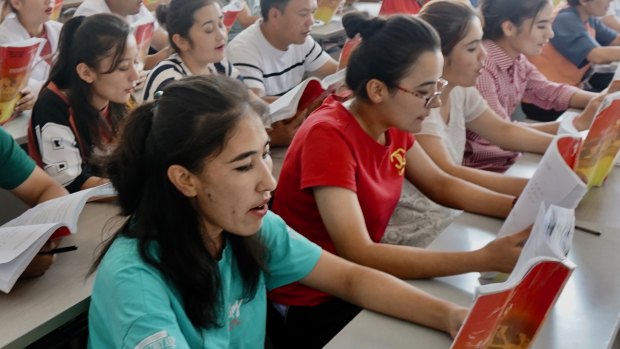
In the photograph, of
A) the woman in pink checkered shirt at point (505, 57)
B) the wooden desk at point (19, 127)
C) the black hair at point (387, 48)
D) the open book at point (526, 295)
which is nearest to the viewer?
the open book at point (526, 295)

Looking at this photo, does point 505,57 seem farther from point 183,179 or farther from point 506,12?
point 183,179

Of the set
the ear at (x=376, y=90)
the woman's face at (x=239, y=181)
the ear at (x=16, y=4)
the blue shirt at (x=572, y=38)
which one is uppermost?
the woman's face at (x=239, y=181)

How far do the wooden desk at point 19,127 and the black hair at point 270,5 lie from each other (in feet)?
3.53

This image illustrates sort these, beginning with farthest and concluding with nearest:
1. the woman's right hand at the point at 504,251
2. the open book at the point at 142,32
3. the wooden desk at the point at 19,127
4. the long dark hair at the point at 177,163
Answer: the open book at the point at 142,32 → the wooden desk at the point at 19,127 → the woman's right hand at the point at 504,251 → the long dark hair at the point at 177,163

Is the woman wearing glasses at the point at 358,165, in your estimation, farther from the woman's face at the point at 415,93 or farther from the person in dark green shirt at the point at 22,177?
the person in dark green shirt at the point at 22,177

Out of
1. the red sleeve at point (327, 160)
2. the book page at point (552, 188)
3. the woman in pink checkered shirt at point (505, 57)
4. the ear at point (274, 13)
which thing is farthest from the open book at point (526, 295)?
the ear at point (274, 13)

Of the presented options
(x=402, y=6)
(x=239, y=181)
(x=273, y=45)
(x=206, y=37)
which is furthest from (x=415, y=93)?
(x=402, y=6)

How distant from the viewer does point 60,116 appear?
1.82m

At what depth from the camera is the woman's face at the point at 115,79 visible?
1907 mm

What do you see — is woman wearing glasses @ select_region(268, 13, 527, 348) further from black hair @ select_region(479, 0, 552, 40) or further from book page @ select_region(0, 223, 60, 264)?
black hair @ select_region(479, 0, 552, 40)

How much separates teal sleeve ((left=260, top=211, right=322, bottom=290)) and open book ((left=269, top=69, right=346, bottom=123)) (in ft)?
2.25

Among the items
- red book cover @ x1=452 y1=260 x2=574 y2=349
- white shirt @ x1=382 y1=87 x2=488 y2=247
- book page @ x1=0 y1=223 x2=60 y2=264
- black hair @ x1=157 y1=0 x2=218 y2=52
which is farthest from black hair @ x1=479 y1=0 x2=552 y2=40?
book page @ x1=0 y1=223 x2=60 y2=264

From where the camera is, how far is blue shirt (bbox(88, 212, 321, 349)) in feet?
2.86

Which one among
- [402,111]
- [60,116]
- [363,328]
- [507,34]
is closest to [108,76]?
[60,116]
